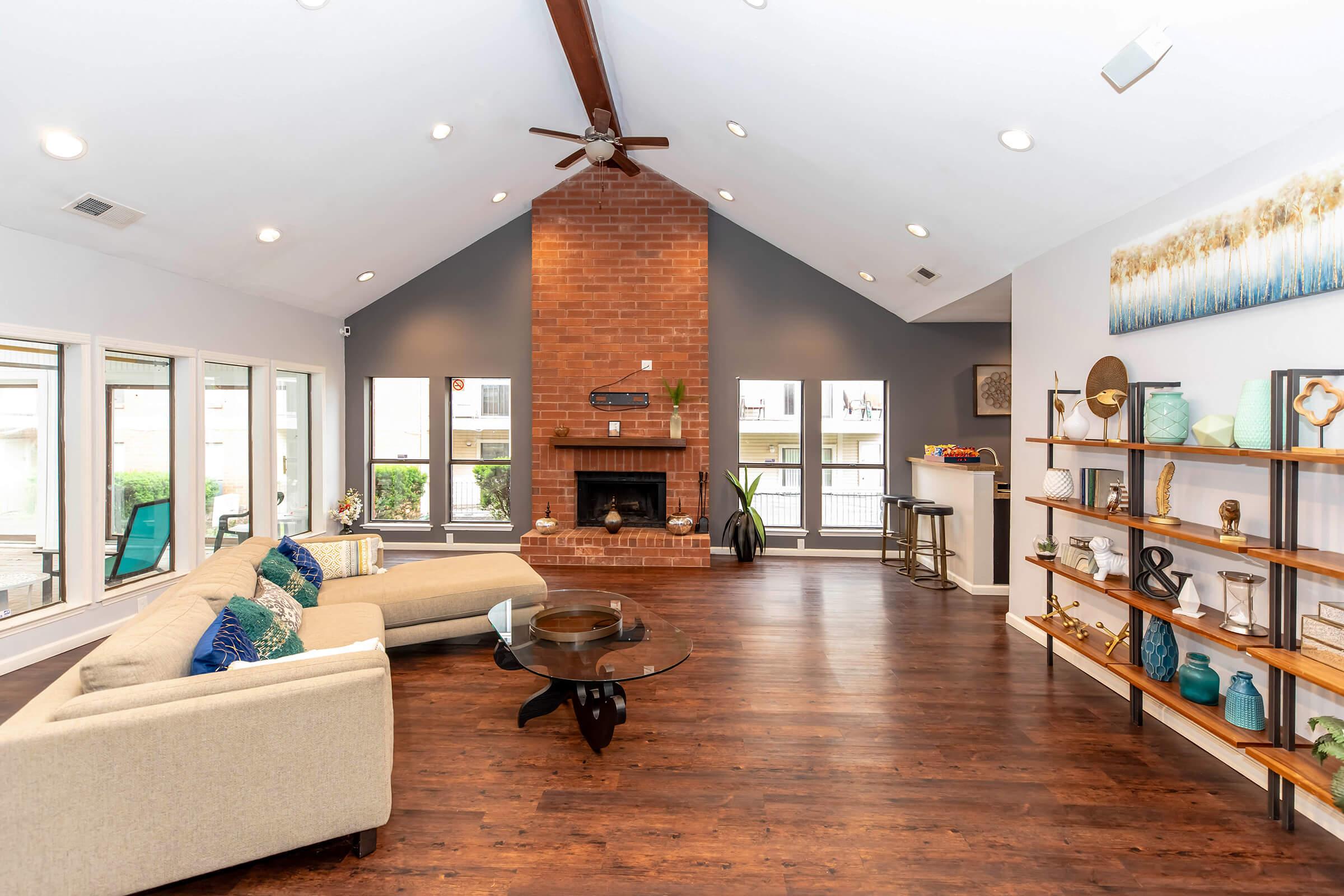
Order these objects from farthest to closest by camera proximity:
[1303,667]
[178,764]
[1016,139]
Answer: [1016,139] < [1303,667] < [178,764]

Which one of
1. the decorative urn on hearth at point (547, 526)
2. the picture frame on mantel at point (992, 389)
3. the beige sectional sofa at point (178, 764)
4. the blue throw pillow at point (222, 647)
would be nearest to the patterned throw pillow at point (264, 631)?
the blue throw pillow at point (222, 647)

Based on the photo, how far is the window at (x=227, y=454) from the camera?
550 centimetres

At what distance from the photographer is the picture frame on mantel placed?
720 cm

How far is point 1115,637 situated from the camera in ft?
11.5

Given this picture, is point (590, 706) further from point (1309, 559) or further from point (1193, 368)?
point (1193, 368)

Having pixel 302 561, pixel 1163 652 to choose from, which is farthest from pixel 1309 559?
pixel 302 561

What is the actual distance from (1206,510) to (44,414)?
6268 millimetres

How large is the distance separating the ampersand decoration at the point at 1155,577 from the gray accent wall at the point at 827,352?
4066 millimetres

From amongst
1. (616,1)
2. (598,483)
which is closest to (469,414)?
(598,483)

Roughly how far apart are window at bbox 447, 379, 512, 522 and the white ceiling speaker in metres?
6.08

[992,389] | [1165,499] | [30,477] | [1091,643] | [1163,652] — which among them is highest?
[992,389]

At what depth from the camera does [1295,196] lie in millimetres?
2535

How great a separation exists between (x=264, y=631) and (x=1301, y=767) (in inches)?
149

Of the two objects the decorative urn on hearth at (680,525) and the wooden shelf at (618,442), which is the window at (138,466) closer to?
the wooden shelf at (618,442)
